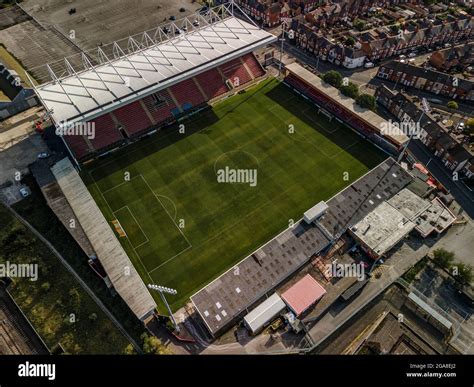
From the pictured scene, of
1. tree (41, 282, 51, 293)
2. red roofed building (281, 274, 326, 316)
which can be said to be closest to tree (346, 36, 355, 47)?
red roofed building (281, 274, 326, 316)

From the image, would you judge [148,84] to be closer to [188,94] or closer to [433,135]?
[188,94]

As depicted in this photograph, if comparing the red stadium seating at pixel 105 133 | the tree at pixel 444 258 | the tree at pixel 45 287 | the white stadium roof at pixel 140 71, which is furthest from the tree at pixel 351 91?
the tree at pixel 45 287

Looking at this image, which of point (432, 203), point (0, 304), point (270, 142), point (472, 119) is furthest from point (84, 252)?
point (472, 119)

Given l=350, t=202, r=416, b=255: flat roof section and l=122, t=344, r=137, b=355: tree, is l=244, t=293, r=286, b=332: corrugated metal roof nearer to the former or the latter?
l=122, t=344, r=137, b=355: tree

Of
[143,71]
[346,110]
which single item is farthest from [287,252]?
[143,71]

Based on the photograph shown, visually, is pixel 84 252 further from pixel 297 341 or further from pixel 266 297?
pixel 297 341

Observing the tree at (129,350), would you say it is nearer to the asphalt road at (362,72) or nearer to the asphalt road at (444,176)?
the asphalt road at (444,176)
